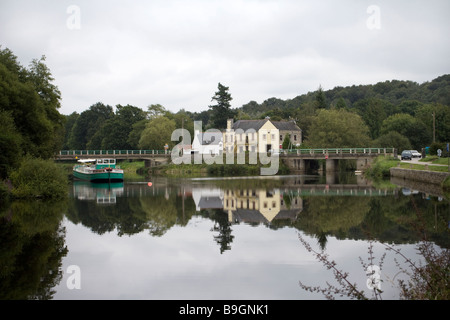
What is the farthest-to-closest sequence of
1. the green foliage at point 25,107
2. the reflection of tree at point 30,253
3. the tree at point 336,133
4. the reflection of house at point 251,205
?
the tree at point 336,133 → the green foliage at point 25,107 → the reflection of house at point 251,205 → the reflection of tree at point 30,253

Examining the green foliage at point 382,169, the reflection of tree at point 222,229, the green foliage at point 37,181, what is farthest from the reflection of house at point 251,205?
the green foliage at point 382,169

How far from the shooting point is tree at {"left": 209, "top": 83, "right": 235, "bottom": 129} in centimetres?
10238

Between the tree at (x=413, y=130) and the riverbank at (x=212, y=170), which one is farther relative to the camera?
the tree at (x=413, y=130)

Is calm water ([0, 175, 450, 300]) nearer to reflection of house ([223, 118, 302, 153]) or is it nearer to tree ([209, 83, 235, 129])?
reflection of house ([223, 118, 302, 153])

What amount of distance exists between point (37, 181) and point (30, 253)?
59.1 ft

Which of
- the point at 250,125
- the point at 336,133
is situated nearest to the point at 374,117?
the point at 250,125

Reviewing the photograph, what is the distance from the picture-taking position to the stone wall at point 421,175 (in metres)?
38.6

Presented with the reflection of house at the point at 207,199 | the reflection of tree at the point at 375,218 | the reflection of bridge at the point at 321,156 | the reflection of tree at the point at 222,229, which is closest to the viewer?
the reflection of tree at the point at 222,229

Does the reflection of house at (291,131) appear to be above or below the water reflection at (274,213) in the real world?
above

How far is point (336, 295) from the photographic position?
1084 centimetres

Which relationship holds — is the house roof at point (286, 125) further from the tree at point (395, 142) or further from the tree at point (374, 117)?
the tree at point (374, 117)
